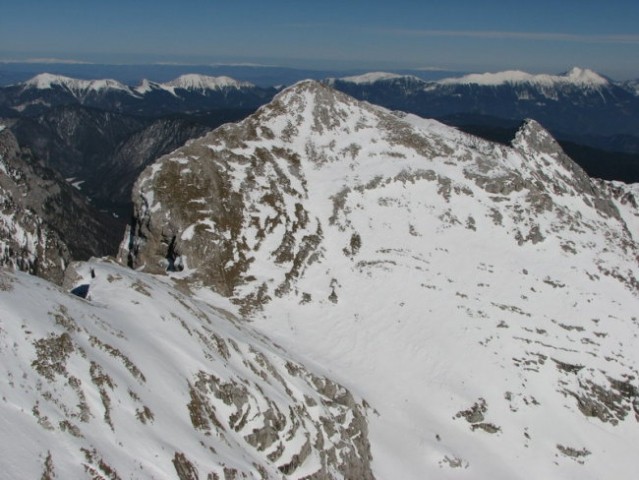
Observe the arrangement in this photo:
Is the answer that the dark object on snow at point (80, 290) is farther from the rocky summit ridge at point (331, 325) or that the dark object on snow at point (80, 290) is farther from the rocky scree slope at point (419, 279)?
the rocky scree slope at point (419, 279)

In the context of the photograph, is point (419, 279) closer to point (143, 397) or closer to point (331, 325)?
point (331, 325)

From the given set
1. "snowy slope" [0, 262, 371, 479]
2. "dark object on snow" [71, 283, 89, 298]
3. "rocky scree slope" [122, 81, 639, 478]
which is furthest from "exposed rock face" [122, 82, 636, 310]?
"snowy slope" [0, 262, 371, 479]

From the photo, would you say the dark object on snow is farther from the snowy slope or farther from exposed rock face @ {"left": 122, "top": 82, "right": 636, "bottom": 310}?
exposed rock face @ {"left": 122, "top": 82, "right": 636, "bottom": 310}

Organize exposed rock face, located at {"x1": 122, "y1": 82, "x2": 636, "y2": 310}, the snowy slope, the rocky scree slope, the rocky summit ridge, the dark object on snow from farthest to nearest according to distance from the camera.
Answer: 1. exposed rock face, located at {"x1": 122, "y1": 82, "x2": 636, "y2": 310}
2. the rocky scree slope
3. the dark object on snow
4. the rocky summit ridge
5. the snowy slope

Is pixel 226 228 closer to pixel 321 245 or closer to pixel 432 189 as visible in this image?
pixel 321 245

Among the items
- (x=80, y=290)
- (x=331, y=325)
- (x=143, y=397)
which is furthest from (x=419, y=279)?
(x=143, y=397)

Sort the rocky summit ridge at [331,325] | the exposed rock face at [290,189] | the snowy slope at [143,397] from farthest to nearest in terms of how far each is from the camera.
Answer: the exposed rock face at [290,189] → the rocky summit ridge at [331,325] → the snowy slope at [143,397]

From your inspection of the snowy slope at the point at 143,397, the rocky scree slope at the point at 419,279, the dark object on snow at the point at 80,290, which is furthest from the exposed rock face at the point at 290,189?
the snowy slope at the point at 143,397
